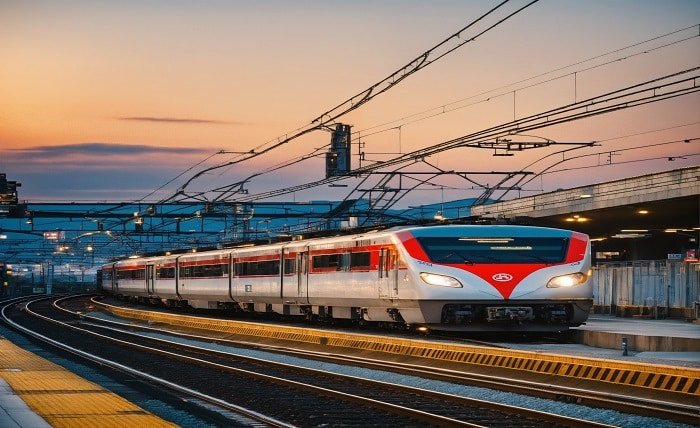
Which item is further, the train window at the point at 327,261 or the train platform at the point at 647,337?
the train window at the point at 327,261

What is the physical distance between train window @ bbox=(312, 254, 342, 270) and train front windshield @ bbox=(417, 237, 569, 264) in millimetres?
6760

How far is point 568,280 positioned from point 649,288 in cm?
1349

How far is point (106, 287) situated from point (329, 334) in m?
70.4

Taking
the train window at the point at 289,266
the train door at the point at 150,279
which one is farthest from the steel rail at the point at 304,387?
the train door at the point at 150,279

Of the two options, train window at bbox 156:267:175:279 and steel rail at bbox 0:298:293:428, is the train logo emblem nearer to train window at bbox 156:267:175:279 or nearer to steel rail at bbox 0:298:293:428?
steel rail at bbox 0:298:293:428

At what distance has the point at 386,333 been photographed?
34.3 meters

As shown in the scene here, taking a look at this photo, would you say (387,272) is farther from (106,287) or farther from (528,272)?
(106,287)

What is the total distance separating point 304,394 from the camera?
64.8 feet

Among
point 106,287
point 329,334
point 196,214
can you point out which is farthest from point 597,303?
point 106,287

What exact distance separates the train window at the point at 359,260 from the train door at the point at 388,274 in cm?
133

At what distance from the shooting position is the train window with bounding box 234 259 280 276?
44.0m

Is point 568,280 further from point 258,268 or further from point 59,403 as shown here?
point 258,268

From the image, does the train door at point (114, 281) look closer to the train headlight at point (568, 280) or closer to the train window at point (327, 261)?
the train window at point (327, 261)

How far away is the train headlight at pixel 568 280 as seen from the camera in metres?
29.1
